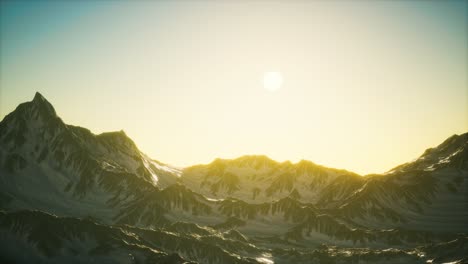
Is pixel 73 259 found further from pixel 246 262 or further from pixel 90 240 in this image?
pixel 246 262

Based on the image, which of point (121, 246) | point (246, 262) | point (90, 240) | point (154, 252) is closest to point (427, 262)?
point (246, 262)

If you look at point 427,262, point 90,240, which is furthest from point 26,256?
point 427,262

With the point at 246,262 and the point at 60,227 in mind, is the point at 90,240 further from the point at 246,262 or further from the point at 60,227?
the point at 246,262

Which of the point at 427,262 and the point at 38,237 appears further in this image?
the point at 427,262

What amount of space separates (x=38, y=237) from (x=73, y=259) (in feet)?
54.4

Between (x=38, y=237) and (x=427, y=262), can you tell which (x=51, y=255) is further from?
(x=427, y=262)

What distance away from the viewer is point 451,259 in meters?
189

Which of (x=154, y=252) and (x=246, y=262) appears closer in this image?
(x=154, y=252)

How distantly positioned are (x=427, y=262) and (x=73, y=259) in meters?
136

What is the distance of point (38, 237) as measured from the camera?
17912 cm

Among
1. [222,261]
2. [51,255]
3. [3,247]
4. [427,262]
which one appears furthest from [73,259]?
[427,262]

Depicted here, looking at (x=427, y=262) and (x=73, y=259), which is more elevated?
(x=427, y=262)

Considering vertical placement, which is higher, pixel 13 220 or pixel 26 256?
pixel 13 220

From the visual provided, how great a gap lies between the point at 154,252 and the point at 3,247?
177ft
